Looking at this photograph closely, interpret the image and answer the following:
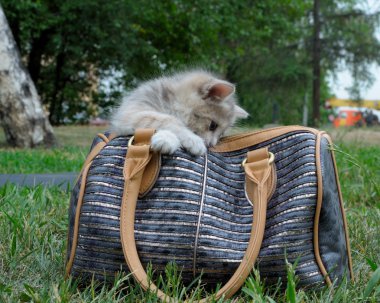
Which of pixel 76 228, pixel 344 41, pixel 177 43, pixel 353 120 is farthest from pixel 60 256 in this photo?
pixel 344 41

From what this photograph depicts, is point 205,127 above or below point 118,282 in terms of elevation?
above

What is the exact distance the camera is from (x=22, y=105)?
7891mm

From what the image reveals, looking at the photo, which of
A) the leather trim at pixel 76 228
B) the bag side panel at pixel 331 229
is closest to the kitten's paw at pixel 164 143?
the leather trim at pixel 76 228

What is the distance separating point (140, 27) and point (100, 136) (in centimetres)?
1266

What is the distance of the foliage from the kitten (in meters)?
9.55

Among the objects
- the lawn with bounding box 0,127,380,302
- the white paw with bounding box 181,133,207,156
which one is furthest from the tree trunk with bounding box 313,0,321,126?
the white paw with bounding box 181,133,207,156

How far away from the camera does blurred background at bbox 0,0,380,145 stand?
42.3 feet

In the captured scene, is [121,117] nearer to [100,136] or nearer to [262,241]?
[100,136]

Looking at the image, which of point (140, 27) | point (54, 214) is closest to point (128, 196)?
point (54, 214)

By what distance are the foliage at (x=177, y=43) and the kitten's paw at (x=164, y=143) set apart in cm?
1036

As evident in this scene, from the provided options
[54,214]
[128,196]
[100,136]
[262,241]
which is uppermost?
[100,136]

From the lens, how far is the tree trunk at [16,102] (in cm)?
771

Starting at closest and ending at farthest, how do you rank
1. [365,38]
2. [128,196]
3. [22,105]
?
[128,196]
[22,105]
[365,38]

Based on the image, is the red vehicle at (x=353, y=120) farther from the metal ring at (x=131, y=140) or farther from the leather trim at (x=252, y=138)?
the metal ring at (x=131, y=140)
